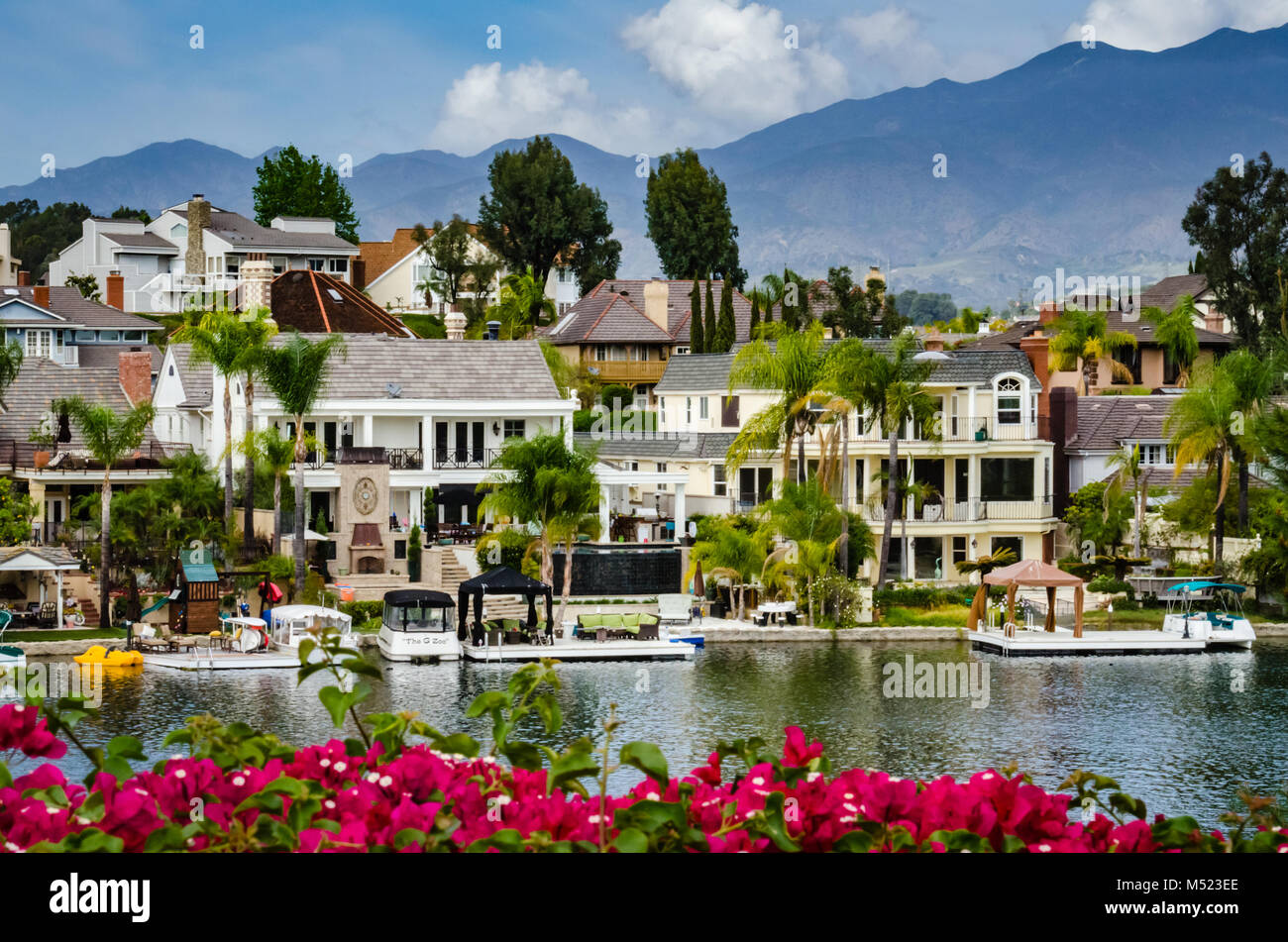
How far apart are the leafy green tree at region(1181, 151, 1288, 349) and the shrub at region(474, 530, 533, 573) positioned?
42956mm

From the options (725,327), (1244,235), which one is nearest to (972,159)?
(725,327)

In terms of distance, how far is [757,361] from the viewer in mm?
55375

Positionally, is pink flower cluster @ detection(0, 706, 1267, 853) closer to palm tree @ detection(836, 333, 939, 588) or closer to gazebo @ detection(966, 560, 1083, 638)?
gazebo @ detection(966, 560, 1083, 638)

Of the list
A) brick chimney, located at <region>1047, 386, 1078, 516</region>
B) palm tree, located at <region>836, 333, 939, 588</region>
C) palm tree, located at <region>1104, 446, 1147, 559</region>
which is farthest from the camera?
brick chimney, located at <region>1047, 386, 1078, 516</region>

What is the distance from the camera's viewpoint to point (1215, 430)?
5166cm

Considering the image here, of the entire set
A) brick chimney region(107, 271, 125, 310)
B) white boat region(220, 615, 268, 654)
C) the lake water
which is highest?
brick chimney region(107, 271, 125, 310)

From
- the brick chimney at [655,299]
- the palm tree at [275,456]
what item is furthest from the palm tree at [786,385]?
the brick chimney at [655,299]

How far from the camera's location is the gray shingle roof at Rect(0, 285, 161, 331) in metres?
84.2

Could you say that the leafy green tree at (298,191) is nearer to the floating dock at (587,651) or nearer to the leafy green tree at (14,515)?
the leafy green tree at (14,515)

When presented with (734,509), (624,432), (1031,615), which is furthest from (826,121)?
(624,432)

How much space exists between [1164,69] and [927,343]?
5447cm

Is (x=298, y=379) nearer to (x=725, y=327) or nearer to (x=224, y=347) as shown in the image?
(x=224, y=347)

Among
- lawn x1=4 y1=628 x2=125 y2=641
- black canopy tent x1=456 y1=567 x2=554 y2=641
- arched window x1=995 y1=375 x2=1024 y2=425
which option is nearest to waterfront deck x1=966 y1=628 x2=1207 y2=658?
arched window x1=995 y1=375 x2=1024 y2=425
